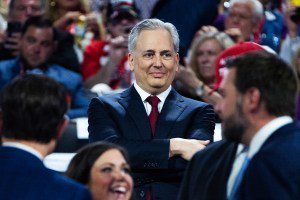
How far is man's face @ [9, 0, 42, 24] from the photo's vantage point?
26.4ft

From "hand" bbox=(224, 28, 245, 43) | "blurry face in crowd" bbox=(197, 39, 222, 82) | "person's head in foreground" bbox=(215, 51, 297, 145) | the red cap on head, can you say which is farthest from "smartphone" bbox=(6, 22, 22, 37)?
"person's head in foreground" bbox=(215, 51, 297, 145)

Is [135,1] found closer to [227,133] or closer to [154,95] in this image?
[154,95]

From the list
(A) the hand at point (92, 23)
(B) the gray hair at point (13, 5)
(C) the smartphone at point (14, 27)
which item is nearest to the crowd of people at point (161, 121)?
(C) the smartphone at point (14, 27)

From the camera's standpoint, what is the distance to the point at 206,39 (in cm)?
706

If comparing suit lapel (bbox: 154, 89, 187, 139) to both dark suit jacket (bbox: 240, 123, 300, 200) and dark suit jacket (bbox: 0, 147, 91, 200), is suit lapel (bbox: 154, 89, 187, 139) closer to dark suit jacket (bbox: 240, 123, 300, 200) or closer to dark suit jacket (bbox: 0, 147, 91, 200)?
dark suit jacket (bbox: 240, 123, 300, 200)

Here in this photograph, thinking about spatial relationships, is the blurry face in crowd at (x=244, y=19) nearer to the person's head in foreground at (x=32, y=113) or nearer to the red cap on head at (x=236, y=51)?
the red cap on head at (x=236, y=51)

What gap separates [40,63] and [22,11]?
0.98m

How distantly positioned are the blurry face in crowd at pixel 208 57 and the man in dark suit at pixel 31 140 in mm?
3522

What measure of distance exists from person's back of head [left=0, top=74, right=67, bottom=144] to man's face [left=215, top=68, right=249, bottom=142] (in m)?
0.62

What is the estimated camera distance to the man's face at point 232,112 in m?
3.55

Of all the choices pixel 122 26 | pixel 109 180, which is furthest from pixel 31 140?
pixel 122 26

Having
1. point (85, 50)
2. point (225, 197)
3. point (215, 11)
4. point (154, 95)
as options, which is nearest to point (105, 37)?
point (85, 50)

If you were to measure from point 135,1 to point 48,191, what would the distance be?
16.8ft

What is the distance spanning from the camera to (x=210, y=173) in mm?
3742
